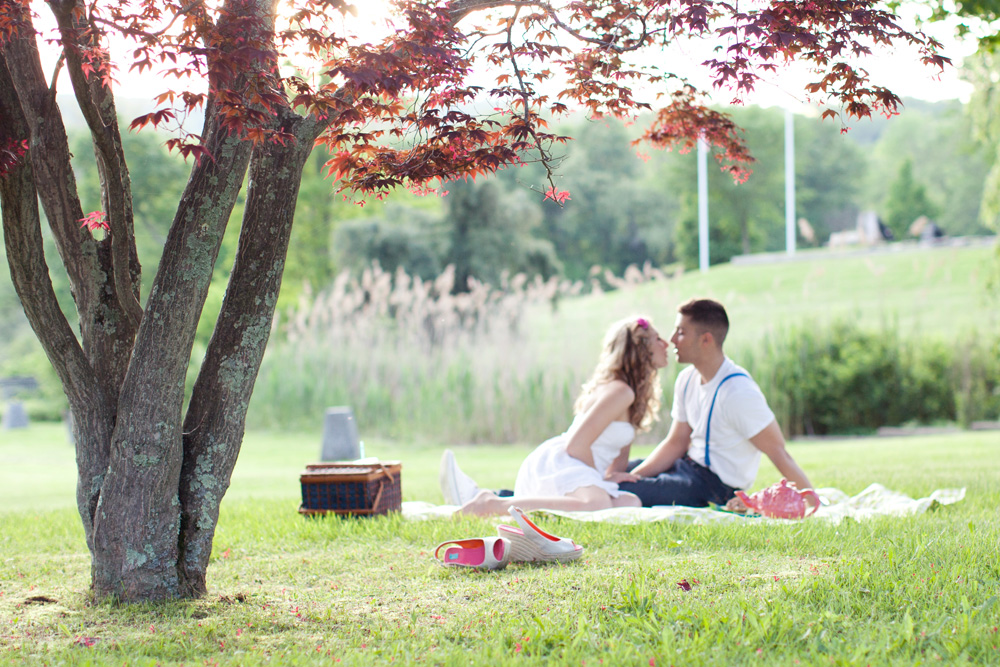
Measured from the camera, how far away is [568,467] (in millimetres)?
4762

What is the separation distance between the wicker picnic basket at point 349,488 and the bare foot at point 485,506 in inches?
17.9

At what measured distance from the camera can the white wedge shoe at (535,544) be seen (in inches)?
138

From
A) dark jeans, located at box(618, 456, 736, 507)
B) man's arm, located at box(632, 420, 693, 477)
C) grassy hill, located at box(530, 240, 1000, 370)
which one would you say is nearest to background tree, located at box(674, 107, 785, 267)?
grassy hill, located at box(530, 240, 1000, 370)

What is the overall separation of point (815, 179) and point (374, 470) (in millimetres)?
53720

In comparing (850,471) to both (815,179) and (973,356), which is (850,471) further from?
(815,179)

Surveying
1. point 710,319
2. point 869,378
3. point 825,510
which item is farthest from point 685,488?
point 869,378

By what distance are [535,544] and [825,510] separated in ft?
6.41

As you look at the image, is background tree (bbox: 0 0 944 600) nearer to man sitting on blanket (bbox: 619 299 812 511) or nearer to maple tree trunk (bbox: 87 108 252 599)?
maple tree trunk (bbox: 87 108 252 599)

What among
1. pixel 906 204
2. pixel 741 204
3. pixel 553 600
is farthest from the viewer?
pixel 741 204

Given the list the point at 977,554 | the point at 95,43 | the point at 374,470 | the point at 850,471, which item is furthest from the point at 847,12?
the point at 850,471

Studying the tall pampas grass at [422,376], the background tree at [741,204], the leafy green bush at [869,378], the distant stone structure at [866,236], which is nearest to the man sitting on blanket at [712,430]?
the tall pampas grass at [422,376]

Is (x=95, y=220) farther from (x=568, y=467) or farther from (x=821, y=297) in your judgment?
(x=821, y=297)

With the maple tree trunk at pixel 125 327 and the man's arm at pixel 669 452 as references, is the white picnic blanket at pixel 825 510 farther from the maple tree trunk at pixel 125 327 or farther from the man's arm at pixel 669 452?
the maple tree trunk at pixel 125 327

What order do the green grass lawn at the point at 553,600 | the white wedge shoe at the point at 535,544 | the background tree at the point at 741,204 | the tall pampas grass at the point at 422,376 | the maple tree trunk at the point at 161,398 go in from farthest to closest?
1. the background tree at the point at 741,204
2. the tall pampas grass at the point at 422,376
3. the white wedge shoe at the point at 535,544
4. the maple tree trunk at the point at 161,398
5. the green grass lawn at the point at 553,600
